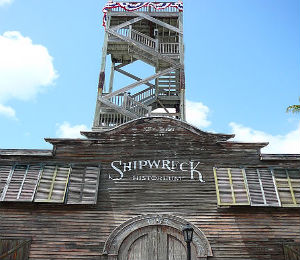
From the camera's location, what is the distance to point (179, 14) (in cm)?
2112

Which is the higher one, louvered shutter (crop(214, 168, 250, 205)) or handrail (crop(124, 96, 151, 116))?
handrail (crop(124, 96, 151, 116))

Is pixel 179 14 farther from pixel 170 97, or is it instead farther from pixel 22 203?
pixel 22 203

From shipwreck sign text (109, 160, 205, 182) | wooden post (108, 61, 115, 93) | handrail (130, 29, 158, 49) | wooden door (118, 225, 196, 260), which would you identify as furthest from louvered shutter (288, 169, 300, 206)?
wooden post (108, 61, 115, 93)

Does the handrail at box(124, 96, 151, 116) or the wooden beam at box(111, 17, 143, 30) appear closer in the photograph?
the handrail at box(124, 96, 151, 116)

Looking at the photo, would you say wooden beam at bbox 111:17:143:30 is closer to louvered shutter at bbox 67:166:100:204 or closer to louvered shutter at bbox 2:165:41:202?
louvered shutter at bbox 67:166:100:204

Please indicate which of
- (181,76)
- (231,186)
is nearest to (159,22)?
(181,76)

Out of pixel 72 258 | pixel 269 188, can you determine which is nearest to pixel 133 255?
pixel 72 258

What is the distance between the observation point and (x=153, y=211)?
11609 mm

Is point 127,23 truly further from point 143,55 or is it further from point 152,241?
point 152,241

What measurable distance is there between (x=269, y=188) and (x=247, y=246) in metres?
2.53

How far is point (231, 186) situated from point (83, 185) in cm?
602

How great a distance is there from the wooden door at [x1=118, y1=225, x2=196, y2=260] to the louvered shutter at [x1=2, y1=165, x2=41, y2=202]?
4278mm

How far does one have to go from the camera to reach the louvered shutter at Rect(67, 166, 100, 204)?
11.7 meters

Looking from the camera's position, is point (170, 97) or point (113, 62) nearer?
point (170, 97)
